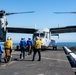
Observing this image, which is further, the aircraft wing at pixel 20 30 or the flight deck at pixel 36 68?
the aircraft wing at pixel 20 30

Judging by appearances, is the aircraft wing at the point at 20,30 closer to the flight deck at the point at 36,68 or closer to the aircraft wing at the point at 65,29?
the aircraft wing at the point at 65,29

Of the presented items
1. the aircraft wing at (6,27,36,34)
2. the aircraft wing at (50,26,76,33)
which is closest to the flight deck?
the aircraft wing at (50,26,76,33)

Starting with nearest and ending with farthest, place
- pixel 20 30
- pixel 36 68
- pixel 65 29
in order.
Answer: pixel 36 68 → pixel 65 29 → pixel 20 30

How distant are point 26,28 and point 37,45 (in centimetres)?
3063

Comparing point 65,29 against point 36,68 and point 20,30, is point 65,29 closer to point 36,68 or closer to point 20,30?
point 20,30

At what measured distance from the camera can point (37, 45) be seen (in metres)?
24.1

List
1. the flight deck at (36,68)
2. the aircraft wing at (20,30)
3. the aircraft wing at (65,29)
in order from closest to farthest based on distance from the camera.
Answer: the flight deck at (36,68) → the aircraft wing at (65,29) → the aircraft wing at (20,30)

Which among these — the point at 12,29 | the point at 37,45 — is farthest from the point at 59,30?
the point at 37,45

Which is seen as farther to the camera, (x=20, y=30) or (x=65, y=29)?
(x=20, y=30)

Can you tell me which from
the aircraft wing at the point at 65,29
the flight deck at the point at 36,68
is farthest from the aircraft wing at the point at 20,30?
the flight deck at the point at 36,68

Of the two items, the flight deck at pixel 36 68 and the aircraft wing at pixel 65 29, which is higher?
the aircraft wing at pixel 65 29

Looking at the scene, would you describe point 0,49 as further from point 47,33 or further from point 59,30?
point 59,30

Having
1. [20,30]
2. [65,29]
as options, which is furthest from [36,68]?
[20,30]

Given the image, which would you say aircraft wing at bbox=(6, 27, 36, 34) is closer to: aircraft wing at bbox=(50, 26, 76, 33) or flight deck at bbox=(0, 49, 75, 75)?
aircraft wing at bbox=(50, 26, 76, 33)
